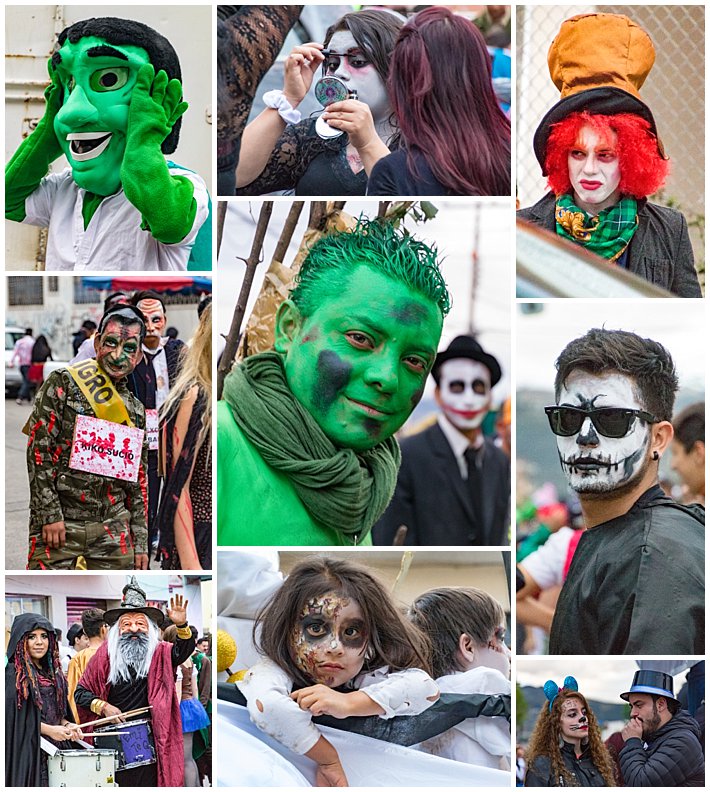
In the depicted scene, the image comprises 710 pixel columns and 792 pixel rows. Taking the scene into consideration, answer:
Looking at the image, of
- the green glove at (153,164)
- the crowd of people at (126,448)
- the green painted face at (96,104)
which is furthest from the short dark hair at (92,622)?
the green painted face at (96,104)

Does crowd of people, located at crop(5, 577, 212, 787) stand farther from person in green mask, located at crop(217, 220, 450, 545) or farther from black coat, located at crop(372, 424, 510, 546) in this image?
black coat, located at crop(372, 424, 510, 546)

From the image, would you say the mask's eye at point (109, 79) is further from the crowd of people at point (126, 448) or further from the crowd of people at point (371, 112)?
the crowd of people at point (126, 448)

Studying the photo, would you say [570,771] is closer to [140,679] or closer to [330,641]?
[330,641]

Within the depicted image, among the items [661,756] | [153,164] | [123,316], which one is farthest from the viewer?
[661,756]

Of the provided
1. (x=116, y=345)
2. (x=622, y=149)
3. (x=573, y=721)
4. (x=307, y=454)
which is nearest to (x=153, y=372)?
(x=116, y=345)

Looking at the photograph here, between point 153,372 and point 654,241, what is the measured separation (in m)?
1.53

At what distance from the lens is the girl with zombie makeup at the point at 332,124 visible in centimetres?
369

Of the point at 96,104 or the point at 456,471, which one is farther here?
the point at 456,471

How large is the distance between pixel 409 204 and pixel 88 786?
195 cm

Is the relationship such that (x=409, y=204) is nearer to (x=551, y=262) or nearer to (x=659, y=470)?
(x=551, y=262)

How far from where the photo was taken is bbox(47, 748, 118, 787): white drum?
12.3 feet

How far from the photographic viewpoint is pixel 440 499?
3729mm

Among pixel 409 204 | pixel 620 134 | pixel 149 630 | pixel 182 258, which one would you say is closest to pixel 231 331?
pixel 182 258

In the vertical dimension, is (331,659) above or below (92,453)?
below
